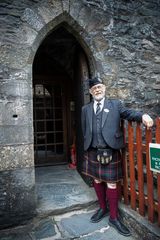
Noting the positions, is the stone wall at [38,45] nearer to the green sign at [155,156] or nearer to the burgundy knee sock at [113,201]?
the burgundy knee sock at [113,201]

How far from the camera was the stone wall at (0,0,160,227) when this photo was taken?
3219 millimetres

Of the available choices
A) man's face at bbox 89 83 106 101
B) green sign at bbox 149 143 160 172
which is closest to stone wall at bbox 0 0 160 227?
man's face at bbox 89 83 106 101

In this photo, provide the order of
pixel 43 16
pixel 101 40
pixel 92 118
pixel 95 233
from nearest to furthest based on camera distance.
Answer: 1. pixel 95 233
2. pixel 92 118
3. pixel 43 16
4. pixel 101 40

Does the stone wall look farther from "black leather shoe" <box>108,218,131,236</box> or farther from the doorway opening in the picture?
the doorway opening

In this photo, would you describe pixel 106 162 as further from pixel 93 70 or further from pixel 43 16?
pixel 43 16

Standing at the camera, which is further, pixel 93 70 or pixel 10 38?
pixel 93 70

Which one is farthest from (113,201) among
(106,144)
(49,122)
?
(49,122)

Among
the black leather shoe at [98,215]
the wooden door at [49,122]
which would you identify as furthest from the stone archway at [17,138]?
the wooden door at [49,122]

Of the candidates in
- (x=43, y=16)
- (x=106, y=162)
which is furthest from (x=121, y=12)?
(x=106, y=162)

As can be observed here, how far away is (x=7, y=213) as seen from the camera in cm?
315

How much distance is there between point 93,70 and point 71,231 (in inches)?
89.8

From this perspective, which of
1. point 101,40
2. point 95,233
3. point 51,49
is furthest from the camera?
point 51,49

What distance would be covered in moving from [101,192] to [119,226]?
453 mm

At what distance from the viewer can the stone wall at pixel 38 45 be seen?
127 inches
